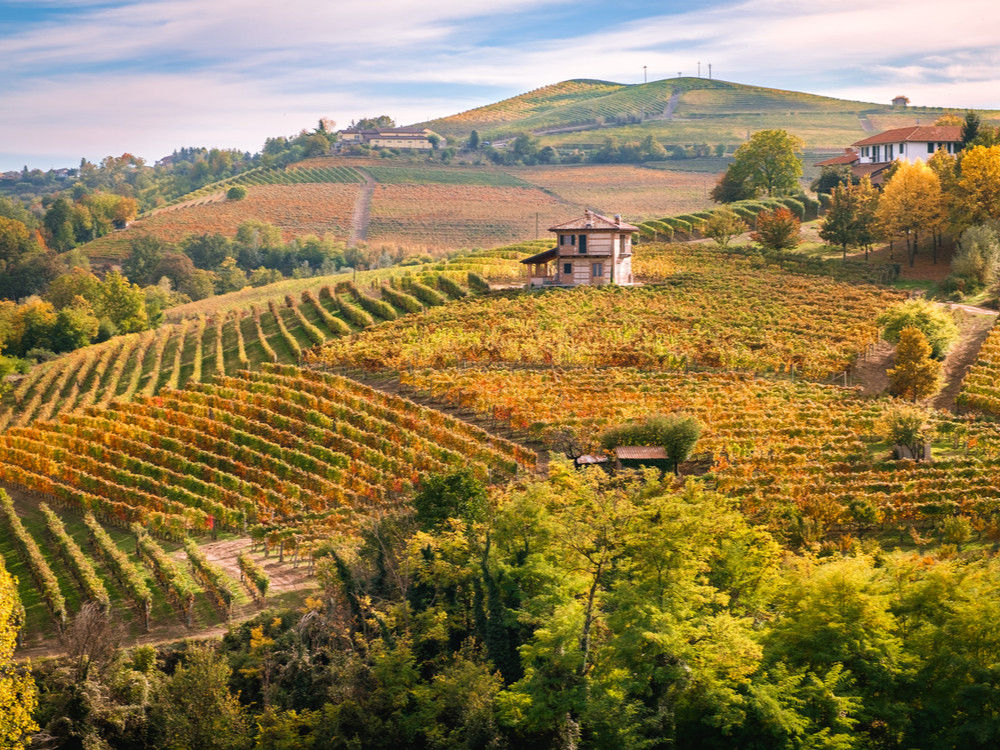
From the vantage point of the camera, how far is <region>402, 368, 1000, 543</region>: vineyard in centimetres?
3497

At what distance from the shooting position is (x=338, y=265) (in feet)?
382

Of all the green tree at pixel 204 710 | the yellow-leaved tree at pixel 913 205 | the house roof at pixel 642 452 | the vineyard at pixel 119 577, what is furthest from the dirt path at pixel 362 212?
the green tree at pixel 204 710

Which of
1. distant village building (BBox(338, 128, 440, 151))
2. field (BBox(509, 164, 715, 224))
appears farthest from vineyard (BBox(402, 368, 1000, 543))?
distant village building (BBox(338, 128, 440, 151))

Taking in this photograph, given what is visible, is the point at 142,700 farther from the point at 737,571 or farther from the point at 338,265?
the point at 338,265

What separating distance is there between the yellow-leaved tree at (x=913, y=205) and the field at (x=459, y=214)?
5803 centimetres

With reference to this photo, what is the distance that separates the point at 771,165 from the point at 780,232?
22518 millimetres

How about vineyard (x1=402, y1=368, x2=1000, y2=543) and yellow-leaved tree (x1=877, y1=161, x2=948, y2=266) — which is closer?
vineyard (x1=402, y1=368, x2=1000, y2=543)

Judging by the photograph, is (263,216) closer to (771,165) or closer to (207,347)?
(771,165)

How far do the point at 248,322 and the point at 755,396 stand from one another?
1379 inches

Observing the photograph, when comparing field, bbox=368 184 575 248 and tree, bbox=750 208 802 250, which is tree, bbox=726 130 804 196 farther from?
field, bbox=368 184 575 248

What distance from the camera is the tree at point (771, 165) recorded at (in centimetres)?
9575

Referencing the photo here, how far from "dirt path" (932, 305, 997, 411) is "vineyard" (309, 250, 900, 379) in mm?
4330

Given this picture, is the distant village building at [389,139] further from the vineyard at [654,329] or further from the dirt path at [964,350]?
the dirt path at [964,350]

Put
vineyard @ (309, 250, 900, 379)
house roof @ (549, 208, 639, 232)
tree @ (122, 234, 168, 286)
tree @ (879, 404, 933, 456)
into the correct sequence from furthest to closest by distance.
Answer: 1. tree @ (122, 234, 168, 286)
2. house roof @ (549, 208, 639, 232)
3. vineyard @ (309, 250, 900, 379)
4. tree @ (879, 404, 933, 456)
